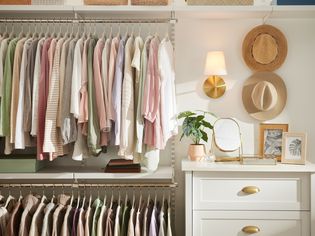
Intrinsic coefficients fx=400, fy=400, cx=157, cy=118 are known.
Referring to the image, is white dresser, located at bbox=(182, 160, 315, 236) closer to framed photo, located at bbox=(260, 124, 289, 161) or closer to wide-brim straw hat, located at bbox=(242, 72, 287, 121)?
framed photo, located at bbox=(260, 124, 289, 161)

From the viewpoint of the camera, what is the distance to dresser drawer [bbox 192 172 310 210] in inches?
93.4

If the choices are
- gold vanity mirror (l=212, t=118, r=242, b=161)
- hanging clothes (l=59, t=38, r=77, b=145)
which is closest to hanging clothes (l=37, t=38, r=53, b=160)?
hanging clothes (l=59, t=38, r=77, b=145)

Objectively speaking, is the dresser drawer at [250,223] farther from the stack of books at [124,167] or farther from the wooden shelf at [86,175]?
the stack of books at [124,167]

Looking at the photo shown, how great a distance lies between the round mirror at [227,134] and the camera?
2744 millimetres

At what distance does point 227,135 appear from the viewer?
276 cm

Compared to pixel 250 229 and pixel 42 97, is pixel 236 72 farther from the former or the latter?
pixel 42 97

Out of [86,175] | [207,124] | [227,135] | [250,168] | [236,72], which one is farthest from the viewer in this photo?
[236,72]

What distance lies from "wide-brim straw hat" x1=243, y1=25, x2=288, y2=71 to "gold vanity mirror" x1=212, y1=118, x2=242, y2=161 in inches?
17.2

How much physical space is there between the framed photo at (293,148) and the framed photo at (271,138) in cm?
19

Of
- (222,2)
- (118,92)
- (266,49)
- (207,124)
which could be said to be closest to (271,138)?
(207,124)

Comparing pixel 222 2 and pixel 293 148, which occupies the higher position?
pixel 222 2

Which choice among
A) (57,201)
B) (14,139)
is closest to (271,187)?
(57,201)

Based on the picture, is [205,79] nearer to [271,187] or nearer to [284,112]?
[284,112]

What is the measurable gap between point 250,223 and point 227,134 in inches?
25.1
